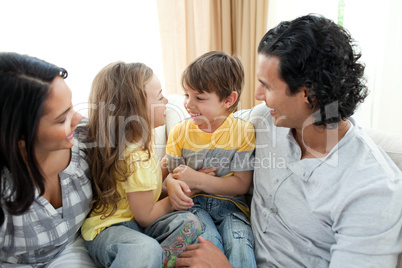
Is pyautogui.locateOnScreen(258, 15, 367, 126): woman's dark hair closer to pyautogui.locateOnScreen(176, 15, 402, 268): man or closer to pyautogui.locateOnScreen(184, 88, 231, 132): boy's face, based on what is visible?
pyautogui.locateOnScreen(176, 15, 402, 268): man

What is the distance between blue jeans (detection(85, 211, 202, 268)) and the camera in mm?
1015

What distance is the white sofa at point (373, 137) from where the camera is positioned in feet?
3.59

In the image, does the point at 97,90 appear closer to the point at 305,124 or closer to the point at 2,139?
the point at 2,139

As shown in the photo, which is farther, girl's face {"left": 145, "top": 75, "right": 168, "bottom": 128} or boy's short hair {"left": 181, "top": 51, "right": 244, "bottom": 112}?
boy's short hair {"left": 181, "top": 51, "right": 244, "bottom": 112}

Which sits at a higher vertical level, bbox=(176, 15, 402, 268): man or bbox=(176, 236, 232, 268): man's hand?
bbox=(176, 15, 402, 268): man

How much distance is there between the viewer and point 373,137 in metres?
1.20

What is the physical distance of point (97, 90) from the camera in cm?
118

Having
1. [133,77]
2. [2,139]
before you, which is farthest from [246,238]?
[2,139]

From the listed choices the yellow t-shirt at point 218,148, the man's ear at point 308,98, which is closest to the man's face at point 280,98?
the man's ear at point 308,98

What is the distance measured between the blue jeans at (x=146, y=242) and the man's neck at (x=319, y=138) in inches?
19.6

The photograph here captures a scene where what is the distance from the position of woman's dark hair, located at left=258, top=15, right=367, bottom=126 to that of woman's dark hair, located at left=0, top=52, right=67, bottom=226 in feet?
2.33

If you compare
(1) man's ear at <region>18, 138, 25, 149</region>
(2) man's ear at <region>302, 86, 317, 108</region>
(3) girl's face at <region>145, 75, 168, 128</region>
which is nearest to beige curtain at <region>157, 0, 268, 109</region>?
(3) girl's face at <region>145, 75, 168, 128</region>

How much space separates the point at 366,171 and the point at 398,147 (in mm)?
302

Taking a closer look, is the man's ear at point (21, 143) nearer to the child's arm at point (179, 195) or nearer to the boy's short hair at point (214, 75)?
the child's arm at point (179, 195)
